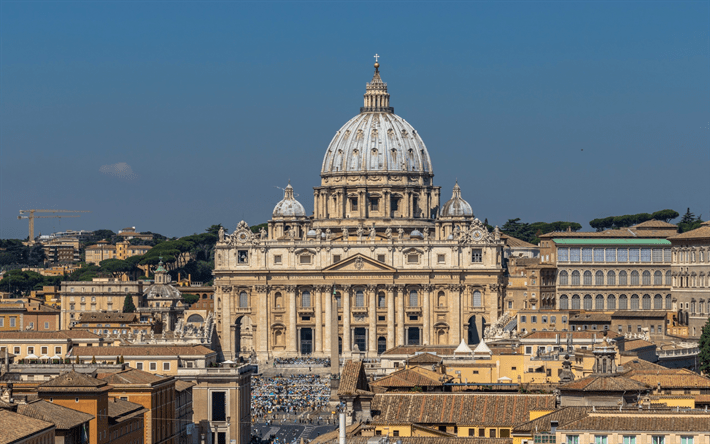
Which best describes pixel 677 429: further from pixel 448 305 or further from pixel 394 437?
pixel 448 305

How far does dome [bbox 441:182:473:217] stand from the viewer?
179m

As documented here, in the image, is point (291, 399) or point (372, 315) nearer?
point (291, 399)

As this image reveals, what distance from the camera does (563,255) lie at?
485ft

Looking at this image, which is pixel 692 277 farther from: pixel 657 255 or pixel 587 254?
pixel 587 254

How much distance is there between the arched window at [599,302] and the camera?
147250 mm

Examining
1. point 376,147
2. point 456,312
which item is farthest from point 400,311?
point 376,147

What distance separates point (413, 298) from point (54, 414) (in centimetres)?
10547

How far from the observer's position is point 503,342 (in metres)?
103

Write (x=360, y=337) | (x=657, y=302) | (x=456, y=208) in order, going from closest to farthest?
(x=657, y=302)
(x=360, y=337)
(x=456, y=208)

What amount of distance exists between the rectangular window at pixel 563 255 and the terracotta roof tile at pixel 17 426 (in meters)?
97.0

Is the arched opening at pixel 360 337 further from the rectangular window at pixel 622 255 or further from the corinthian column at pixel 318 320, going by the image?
the rectangular window at pixel 622 255

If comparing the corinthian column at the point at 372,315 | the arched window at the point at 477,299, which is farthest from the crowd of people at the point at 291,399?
the arched window at the point at 477,299

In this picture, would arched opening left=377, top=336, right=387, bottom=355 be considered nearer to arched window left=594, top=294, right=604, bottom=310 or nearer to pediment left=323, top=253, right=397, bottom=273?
pediment left=323, top=253, right=397, bottom=273

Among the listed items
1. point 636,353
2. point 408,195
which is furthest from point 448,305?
point 636,353
